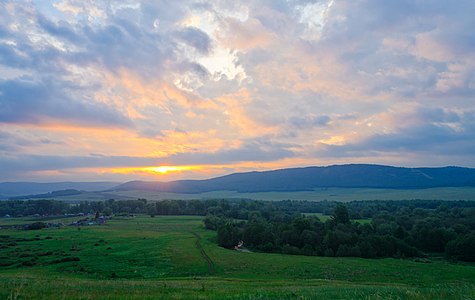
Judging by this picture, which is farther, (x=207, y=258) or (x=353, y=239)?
(x=353, y=239)

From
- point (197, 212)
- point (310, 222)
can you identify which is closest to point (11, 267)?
point (310, 222)

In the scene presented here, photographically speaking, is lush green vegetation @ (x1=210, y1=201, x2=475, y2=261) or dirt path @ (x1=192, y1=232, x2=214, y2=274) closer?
dirt path @ (x1=192, y1=232, x2=214, y2=274)

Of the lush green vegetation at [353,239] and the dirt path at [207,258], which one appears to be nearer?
the dirt path at [207,258]

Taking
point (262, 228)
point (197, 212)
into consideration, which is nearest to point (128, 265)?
point (262, 228)

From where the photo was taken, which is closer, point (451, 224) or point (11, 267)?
point (11, 267)

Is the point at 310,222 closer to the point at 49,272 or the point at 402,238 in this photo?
the point at 402,238

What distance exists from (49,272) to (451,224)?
366 ft

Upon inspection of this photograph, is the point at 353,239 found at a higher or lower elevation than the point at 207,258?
lower

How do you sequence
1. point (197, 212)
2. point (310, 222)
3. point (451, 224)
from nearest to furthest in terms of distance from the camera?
point (310, 222), point (451, 224), point (197, 212)

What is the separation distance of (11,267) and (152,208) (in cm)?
14583

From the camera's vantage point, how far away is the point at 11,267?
55.1 metres

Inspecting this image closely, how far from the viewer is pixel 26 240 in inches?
3588

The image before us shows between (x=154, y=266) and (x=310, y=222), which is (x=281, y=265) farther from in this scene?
(x=310, y=222)

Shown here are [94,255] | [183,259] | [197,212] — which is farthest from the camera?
[197,212]
